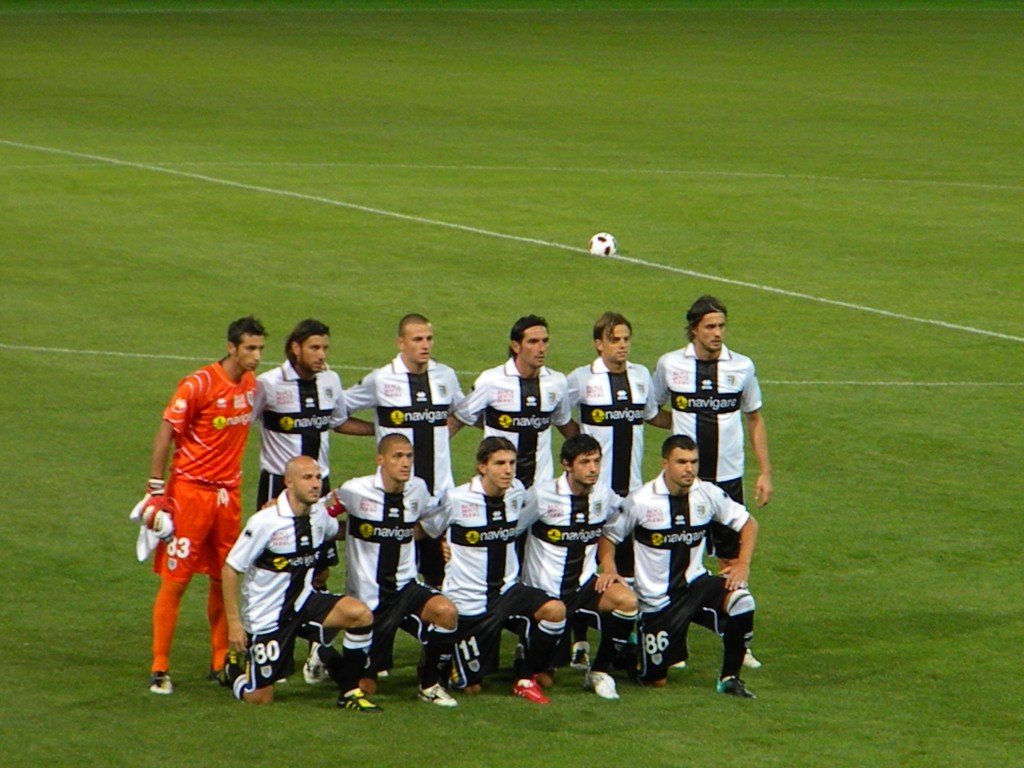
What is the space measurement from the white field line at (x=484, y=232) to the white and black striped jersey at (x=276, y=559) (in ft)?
35.5

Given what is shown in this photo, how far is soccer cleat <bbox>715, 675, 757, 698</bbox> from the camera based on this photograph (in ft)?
33.7

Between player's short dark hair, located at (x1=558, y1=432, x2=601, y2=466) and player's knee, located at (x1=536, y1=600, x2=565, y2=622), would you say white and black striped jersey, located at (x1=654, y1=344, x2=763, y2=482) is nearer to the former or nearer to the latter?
player's short dark hair, located at (x1=558, y1=432, x2=601, y2=466)

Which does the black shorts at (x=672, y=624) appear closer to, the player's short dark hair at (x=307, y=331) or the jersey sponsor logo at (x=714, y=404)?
the jersey sponsor logo at (x=714, y=404)

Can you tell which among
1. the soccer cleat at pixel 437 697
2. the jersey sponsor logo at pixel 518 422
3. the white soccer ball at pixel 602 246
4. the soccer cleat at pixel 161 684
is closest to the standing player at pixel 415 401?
the jersey sponsor logo at pixel 518 422

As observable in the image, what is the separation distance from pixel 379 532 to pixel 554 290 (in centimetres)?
1066

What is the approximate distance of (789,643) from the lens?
37.0 feet

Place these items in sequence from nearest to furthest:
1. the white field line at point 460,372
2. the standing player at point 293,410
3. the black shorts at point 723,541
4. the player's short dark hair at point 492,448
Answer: the player's short dark hair at point 492,448 < the standing player at point 293,410 < the black shorts at point 723,541 < the white field line at point 460,372

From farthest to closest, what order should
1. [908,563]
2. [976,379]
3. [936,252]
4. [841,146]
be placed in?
[841,146], [936,252], [976,379], [908,563]

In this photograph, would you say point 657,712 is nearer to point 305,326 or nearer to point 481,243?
point 305,326

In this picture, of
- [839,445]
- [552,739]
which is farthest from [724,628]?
[839,445]

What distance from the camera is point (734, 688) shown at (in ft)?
33.8

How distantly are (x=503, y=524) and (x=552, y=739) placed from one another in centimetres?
136

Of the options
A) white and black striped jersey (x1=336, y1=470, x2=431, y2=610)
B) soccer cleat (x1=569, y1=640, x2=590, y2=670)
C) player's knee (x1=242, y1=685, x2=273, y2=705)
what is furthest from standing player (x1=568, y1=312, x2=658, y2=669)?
player's knee (x1=242, y1=685, x2=273, y2=705)

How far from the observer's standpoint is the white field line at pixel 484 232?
19719mm
